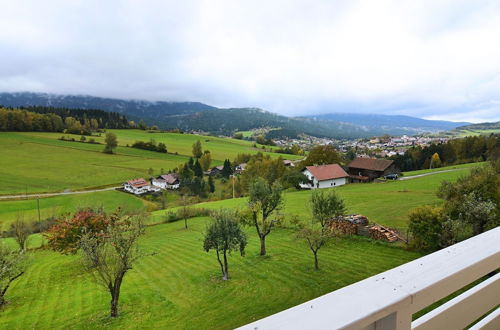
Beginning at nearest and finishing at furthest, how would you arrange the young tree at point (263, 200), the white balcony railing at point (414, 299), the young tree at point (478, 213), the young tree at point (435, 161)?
the white balcony railing at point (414, 299) → the young tree at point (478, 213) → the young tree at point (263, 200) → the young tree at point (435, 161)

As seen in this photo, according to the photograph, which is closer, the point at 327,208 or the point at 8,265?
the point at 8,265

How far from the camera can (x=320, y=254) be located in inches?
893

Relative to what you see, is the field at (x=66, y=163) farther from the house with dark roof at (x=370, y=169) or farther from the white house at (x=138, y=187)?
the house with dark roof at (x=370, y=169)

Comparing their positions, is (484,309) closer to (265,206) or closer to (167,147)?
(265,206)

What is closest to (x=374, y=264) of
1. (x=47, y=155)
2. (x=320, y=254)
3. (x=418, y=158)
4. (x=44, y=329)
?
(x=320, y=254)

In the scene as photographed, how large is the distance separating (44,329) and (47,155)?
7925cm

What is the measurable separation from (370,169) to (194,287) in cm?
4859

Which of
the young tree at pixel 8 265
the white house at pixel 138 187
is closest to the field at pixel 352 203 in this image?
the white house at pixel 138 187

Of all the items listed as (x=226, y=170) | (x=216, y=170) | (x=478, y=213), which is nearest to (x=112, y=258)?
(x=478, y=213)

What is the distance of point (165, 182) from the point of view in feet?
234

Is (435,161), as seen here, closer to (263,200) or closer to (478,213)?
(478,213)

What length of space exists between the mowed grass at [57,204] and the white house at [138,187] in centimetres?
290

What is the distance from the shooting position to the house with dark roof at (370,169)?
56.8 m

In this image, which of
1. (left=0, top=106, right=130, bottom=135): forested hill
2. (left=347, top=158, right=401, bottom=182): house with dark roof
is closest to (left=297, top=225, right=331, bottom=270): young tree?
(left=347, top=158, right=401, bottom=182): house with dark roof
